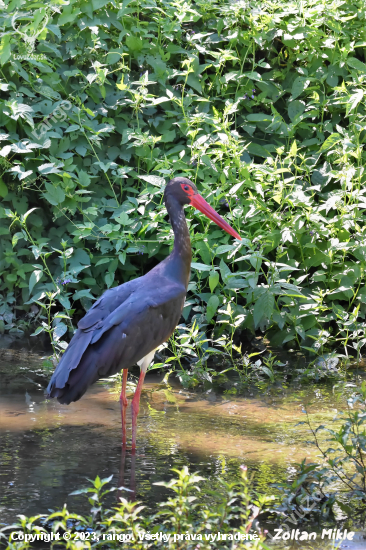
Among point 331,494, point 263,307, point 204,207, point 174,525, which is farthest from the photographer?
point 263,307

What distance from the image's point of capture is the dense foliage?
5.73 m

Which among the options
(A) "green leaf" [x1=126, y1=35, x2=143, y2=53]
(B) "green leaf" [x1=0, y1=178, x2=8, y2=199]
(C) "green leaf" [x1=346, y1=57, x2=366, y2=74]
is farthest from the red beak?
(C) "green leaf" [x1=346, y1=57, x2=366, y2=74]

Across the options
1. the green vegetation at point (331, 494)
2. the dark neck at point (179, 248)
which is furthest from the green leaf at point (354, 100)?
the green vegetation at point (331, 494)

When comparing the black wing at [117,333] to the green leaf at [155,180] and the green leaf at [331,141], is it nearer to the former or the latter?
the green leaf at [155,180]

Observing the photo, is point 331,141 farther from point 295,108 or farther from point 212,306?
point 212,306

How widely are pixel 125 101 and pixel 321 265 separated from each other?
2.29 meters

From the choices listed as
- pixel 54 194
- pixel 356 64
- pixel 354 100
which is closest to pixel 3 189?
pixel 54 194

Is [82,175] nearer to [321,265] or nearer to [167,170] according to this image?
[167,170]

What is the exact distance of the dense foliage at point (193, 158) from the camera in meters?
5.73

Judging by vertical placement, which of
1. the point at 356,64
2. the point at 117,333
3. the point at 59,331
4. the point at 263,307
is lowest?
the point at 59,331

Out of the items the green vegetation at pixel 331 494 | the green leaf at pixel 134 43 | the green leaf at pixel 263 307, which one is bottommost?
the green leaf at pixel 263 307

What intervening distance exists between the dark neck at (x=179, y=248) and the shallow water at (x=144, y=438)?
945 millimetres

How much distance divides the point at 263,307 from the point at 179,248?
1.03 meters

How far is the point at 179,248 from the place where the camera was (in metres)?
4.73
